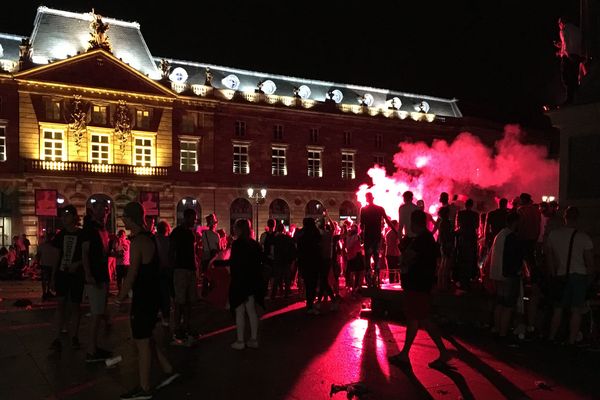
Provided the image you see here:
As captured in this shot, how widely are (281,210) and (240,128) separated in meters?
7.44

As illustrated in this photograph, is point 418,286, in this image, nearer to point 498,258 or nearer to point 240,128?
point 498,258

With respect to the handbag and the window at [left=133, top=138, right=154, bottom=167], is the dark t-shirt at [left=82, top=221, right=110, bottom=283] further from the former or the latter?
the window at [left=133, top=138, right=154, bottom=167]

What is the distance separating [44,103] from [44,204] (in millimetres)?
7131

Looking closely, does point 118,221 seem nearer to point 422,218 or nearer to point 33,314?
point 33,314

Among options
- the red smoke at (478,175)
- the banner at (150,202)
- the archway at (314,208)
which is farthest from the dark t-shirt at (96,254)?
the archway at (314,208)

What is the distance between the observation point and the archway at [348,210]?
49.5 meters

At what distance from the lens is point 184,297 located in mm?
9141

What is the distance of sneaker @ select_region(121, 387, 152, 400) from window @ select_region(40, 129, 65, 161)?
35.5 metres

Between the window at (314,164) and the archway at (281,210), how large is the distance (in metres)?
3.71

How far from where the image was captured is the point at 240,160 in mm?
45312

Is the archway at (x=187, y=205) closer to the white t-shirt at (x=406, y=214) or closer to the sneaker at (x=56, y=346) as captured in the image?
the white t-shirt at (x=406, y=214)

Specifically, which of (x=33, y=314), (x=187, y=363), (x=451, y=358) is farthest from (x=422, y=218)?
(x=33, y=314)

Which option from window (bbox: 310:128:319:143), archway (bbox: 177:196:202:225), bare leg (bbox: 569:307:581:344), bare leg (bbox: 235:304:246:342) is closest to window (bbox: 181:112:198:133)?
archway (bbox: 177:196:202:225)

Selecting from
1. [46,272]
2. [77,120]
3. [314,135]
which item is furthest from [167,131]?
[46,272]
